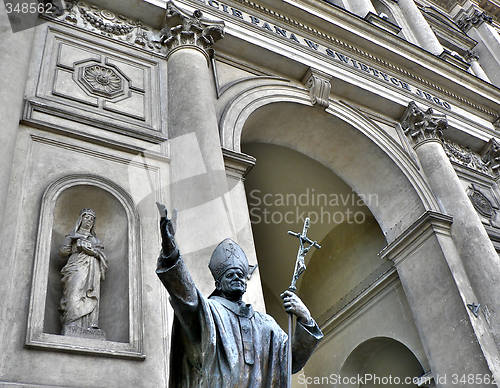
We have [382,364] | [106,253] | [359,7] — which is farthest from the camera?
[359,7]

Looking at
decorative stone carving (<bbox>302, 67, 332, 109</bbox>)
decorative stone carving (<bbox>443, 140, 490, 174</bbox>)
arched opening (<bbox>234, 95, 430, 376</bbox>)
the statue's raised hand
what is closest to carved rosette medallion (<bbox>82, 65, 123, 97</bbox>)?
arched opening (<bbox>234, 95, 430, 376</bbox>)

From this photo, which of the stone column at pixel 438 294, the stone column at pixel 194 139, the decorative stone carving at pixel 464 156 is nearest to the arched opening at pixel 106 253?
the stone column at pixel 194 139

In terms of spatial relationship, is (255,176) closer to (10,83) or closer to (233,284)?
(10,83)

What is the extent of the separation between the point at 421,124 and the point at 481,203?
1.89 metres

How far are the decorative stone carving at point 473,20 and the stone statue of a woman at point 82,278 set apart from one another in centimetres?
1594

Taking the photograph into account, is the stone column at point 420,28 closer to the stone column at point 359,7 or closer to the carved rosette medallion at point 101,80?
the stone column at point 359,7

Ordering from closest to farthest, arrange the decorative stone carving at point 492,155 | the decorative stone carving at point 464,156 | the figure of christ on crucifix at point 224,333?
1. the figure of christ on crucifix at point 224,333
2. the decorative stone carving at point 464,156
3. the decorative stone carving at point 492,155

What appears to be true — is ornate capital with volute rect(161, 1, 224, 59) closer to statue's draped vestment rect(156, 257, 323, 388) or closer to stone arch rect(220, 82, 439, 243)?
stone arch rect(220, 82, 439, 243)

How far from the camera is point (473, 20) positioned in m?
17.0

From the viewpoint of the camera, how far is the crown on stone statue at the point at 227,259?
2.83m

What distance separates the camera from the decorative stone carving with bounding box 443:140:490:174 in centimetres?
1044

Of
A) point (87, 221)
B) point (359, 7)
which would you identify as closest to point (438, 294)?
point (87, 221)

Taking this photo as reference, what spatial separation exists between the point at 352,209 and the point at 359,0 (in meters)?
5.58

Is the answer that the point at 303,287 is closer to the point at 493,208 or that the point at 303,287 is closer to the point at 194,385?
the point at 493,208
